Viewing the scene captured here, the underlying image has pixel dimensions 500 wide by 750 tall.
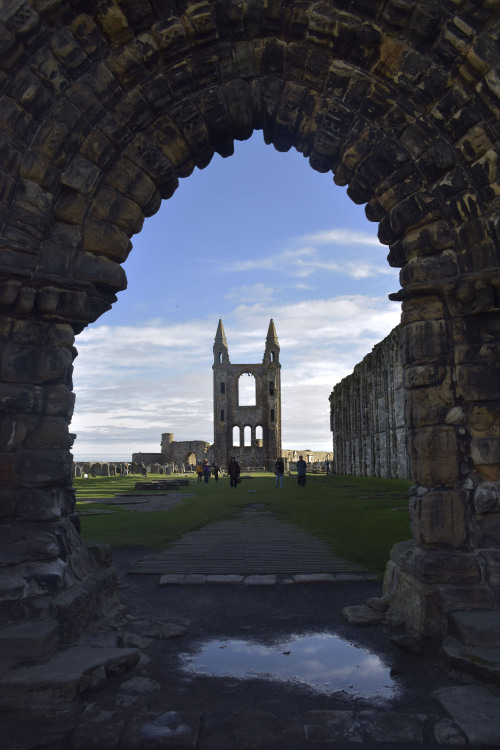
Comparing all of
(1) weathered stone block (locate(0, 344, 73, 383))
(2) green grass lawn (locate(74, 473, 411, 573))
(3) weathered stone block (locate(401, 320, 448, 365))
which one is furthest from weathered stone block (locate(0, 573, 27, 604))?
(2) green grass lawn (locate(74, 473, 411, 573))

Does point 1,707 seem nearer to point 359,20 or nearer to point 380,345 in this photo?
point 359,20

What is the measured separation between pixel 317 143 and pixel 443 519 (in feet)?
12.5

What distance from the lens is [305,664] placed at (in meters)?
3.72

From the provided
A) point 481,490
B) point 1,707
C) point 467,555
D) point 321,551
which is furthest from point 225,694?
point 321,551

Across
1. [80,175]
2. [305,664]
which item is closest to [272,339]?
[80,175]

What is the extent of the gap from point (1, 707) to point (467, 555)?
3.52m

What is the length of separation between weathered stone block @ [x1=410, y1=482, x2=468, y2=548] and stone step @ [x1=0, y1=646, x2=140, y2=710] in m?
2.57

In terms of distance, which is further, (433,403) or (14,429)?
(433,403)

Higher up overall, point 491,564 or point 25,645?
point 491,564

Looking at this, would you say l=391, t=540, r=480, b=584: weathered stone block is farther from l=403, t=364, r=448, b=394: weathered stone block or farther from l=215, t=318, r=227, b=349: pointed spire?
l=215, t=318, r=227, b=349: pointed spire

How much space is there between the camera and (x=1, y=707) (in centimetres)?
307

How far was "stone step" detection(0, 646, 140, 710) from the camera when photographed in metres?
3.10

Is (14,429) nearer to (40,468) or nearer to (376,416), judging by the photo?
(40,468)

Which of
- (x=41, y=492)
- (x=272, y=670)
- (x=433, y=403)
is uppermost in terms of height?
(x=433, y=403)
